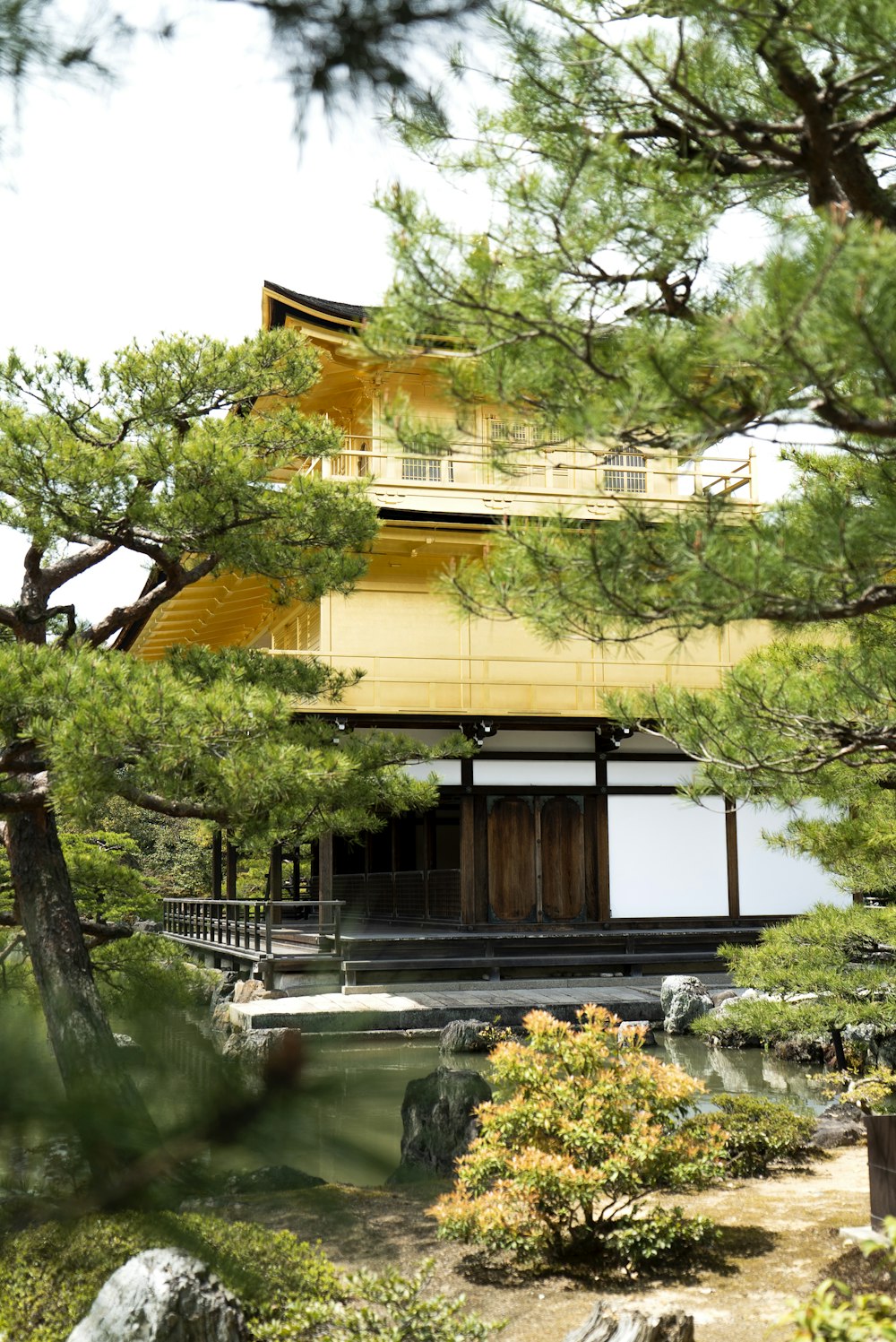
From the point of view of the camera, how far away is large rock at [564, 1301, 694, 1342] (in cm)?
356

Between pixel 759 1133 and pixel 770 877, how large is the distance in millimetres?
9269

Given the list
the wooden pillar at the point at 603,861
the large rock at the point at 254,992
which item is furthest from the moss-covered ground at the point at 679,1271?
the wooden pillar at the point at 603,861

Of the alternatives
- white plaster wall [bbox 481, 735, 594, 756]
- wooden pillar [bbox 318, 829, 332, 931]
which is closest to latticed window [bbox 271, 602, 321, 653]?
wooden pillar [bbox 318, 829, 332, 931]

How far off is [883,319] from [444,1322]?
350 centimetres

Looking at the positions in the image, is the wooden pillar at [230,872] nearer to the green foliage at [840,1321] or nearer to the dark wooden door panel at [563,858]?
A: the dark wooden door panel at [563,858]

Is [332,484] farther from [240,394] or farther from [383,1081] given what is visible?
[383,1081]

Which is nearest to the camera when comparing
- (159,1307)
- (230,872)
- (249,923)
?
(159,1307)

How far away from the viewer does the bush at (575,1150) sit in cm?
483

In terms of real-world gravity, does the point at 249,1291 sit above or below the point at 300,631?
below

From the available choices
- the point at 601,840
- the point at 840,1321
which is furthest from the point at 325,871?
the point at 840,1321

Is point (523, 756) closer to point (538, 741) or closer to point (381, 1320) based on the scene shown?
point (538, 741)

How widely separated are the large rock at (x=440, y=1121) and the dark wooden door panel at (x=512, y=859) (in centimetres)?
791

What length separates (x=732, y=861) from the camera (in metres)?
15.4

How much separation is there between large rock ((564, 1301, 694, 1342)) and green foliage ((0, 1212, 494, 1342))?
22.8 inches
